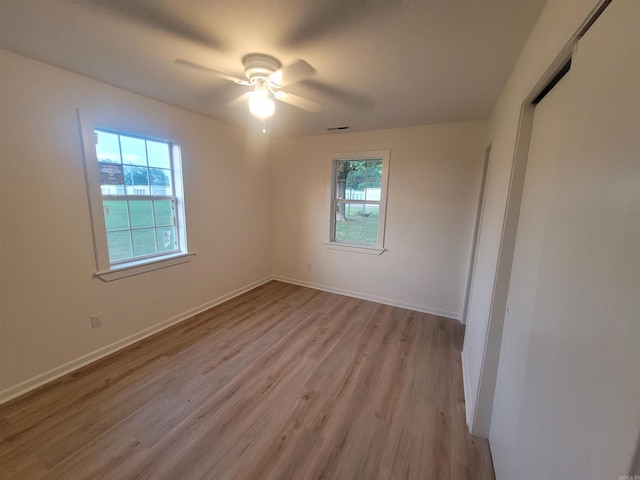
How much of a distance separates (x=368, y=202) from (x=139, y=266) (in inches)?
113

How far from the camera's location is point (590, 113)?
0.71 metres

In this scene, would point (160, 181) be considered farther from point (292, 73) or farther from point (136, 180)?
point (292, 73)

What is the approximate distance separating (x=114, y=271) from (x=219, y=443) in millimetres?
1757

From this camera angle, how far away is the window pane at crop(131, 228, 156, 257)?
2.59 meters

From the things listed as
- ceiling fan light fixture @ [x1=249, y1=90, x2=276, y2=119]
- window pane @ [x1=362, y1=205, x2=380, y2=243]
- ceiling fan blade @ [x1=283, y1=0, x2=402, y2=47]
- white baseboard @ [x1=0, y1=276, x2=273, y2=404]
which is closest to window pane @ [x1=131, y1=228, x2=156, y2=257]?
white baseboard @ [x1=0, y1=276, x2=273, y2=404]

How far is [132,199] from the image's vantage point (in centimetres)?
248

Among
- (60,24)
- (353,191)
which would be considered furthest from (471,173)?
(60,24)

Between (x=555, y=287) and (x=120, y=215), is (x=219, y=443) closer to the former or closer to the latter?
(x=555, y=287)

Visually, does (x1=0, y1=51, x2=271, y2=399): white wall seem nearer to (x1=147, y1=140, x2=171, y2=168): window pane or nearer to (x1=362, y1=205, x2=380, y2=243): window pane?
(x1=147, y1=140, x2=171, y2=168): window pane

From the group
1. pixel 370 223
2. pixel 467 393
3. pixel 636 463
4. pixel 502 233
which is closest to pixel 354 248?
pixel 370 223

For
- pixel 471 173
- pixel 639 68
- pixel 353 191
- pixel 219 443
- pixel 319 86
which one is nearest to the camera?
pixel 639 68

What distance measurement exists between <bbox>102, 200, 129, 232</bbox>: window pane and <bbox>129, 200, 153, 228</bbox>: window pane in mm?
58

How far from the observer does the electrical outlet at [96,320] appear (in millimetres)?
2242

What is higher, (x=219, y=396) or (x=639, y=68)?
(x=639, y=68)
